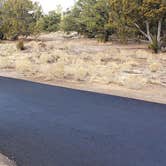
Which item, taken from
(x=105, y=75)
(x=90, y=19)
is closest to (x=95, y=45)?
(x=90, y=19)

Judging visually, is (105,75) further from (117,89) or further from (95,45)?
(95,45)

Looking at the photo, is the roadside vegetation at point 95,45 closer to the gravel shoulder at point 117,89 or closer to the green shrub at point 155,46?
the green shrub at point 155,46

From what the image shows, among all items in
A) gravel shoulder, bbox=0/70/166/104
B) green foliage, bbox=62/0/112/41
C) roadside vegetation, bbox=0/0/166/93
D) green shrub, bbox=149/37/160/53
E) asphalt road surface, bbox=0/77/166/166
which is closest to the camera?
asphalt road surface, bbox=0/77/166/166

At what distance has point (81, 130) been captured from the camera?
977 cm

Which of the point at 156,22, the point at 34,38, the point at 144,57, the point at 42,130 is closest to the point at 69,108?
the point at 42,130

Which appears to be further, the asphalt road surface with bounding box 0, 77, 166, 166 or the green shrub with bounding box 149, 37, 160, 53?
the green shrub with bounding box 149, 37, 160, 53

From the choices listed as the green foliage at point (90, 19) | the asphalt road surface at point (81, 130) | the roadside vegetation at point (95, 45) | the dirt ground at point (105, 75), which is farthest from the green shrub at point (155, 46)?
the asphalt road surface at point (81, 130)

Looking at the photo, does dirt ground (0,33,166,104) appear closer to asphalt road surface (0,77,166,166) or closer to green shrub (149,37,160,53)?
asphalt road surface (0,77,166,166)

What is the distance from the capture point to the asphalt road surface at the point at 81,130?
24.9 feet

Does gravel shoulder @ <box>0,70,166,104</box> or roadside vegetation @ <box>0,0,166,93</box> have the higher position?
roadside vegetation @ <box>0,0,166,93</box>

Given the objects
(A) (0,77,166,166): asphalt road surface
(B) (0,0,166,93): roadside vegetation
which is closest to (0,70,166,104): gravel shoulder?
(B) (0,0,166,93): roadside vegetation

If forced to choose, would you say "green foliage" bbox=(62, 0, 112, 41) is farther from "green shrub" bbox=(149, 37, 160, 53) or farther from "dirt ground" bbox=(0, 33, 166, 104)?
"dirt ground" bbox=(0, 33, 166, 104)

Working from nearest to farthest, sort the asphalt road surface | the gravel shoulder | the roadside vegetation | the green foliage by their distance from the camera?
the asphalt road surface
the gravel shoulder
the roadside vegetation
the green foliage

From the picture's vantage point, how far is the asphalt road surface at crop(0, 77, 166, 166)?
7.59 m
